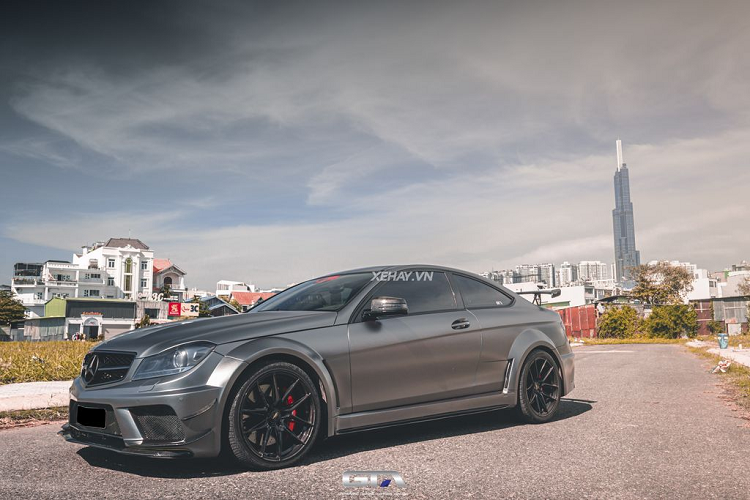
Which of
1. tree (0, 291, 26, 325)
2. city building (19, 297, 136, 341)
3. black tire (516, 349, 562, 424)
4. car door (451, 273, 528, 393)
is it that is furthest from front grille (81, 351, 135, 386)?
tree (0, 291, 26, 325)

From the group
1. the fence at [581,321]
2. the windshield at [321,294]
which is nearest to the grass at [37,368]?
the windshield at [321,294]

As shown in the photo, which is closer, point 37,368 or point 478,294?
point 478,294

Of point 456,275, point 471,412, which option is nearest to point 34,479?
point 471,412

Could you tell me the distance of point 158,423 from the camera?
3.91 metres

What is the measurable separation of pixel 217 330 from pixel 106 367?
2.71 feet

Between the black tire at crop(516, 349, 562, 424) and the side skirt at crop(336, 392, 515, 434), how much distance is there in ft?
0.58

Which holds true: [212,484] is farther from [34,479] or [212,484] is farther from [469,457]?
[469,457]

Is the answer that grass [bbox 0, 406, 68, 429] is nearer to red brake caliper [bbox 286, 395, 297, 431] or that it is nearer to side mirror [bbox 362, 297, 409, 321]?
red brake caliper [bbox 286, 395, 297, 431]

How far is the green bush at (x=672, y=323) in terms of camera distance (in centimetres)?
4188

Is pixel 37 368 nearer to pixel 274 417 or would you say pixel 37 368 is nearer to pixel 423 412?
pixel 274 417

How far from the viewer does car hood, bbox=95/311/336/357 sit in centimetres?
418

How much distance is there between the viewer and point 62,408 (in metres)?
7.11

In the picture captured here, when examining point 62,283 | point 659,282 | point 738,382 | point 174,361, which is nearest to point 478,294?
point 174,361

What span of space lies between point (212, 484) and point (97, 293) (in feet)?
392
